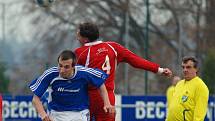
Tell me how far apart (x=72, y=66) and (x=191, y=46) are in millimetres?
42937

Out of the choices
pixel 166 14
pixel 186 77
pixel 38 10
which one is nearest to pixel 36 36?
pixel 38 10

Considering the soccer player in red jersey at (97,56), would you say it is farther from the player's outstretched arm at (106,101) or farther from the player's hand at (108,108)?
the player's hand at (108,108)

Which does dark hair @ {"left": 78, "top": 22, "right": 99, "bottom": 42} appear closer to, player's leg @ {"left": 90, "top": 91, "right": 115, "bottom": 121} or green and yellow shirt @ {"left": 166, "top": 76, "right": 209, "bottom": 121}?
player's leg @ {"left": 90, "top": 91, "right": 115, "bottom": 121}

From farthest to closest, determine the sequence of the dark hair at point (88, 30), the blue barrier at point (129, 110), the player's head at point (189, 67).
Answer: the blue barrier at point (129, 110) → the player's head at point (189, 67) → the dark hair at point (88, 30)

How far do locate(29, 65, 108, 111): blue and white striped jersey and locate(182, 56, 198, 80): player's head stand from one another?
1.86m

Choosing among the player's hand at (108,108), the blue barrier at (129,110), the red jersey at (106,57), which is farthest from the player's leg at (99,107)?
the blue barrier at (129,110)

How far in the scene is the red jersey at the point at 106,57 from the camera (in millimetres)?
11414

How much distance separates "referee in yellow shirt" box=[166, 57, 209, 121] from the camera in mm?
12156

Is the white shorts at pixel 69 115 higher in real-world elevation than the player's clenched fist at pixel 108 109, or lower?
lower

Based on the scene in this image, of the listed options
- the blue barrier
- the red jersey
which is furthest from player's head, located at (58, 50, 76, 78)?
the blue barrier

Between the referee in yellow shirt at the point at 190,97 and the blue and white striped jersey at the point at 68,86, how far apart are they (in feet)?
6.17

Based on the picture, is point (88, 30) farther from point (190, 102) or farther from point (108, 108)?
point (190, 102)

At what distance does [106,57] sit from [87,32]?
44 cm

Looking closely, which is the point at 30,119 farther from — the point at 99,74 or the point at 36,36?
the point at 36,36
